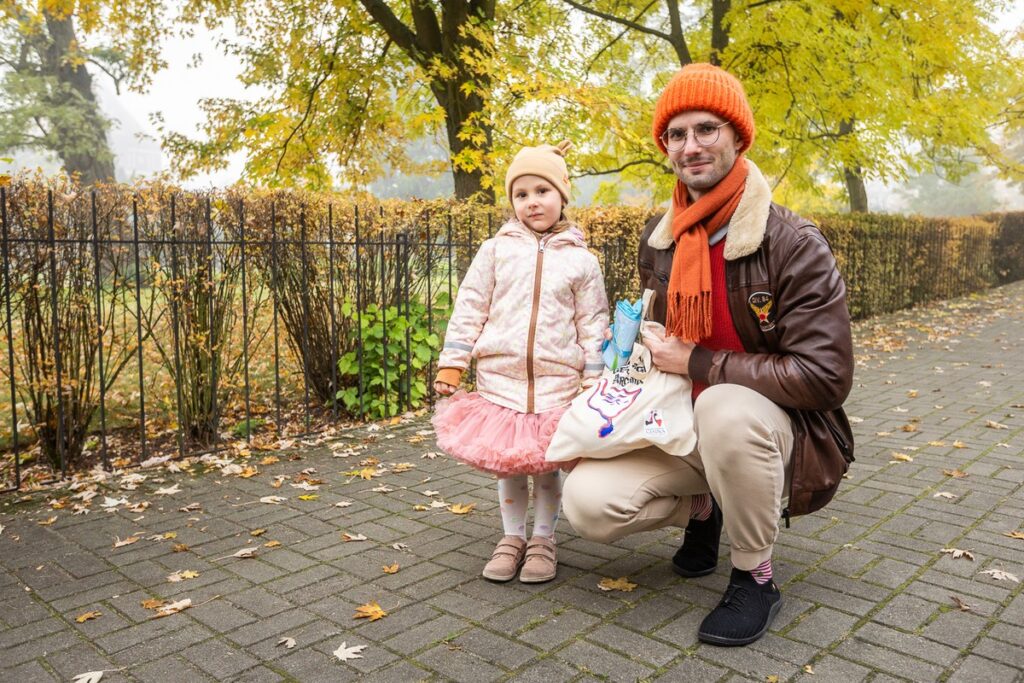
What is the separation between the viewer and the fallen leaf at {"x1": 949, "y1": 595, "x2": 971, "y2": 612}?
3.03 metres

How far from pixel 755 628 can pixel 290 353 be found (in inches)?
184

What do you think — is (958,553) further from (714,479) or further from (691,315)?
(691,315)

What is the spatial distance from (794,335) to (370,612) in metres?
1.80

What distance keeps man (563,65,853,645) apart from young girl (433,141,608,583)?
13.6 inches

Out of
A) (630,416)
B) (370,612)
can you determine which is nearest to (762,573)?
(630,416)

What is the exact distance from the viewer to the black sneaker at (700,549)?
3.40 meters

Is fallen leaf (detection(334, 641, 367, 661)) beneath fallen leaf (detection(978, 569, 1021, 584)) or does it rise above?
beneath

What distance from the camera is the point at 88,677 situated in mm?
2637

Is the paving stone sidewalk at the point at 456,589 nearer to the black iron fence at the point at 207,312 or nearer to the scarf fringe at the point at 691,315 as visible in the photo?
the black iron fence at the point at 207,312

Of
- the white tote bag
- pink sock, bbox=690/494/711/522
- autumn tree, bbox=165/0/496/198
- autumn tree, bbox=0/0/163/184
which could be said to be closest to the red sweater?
the white tote bag

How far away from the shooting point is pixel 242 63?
1369cm

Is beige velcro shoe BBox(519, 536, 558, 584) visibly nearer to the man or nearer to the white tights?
the white tights

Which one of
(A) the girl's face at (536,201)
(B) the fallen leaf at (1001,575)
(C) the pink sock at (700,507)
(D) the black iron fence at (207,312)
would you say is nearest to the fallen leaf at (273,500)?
(D) the black iron fence at (207,312)

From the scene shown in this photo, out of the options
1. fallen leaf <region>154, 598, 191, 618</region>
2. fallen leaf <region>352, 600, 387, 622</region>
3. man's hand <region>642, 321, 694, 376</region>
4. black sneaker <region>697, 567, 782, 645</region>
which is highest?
man's hand <region>642, 321, 694, 376</region>
